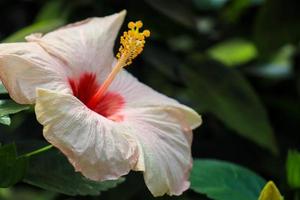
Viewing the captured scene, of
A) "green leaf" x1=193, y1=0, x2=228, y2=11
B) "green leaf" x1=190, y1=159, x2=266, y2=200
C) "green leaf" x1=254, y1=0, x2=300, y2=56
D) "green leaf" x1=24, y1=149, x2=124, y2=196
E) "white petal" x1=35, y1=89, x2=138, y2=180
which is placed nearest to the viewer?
"white petal" x1=35, y1=89, x2=138, y2=180

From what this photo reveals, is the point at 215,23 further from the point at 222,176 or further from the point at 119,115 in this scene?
the point at 119,115

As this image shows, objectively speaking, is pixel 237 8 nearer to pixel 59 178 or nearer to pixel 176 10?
pixel 176 10

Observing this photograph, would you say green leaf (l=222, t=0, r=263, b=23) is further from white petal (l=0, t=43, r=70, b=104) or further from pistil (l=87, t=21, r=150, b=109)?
white petal (l=0, t=43, r=70, b=104)

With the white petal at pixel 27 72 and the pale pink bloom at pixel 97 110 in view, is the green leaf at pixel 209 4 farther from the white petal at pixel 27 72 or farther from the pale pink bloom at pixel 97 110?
the white petal at pixel 27 72

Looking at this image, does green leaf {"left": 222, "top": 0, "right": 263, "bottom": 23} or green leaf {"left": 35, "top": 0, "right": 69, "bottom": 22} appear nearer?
green leaf {"left": 35, "top": 0, "right": 69, "bottom": 22}

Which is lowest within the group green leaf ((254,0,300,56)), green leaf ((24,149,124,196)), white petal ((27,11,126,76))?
green leaf ((24,149,124,196))

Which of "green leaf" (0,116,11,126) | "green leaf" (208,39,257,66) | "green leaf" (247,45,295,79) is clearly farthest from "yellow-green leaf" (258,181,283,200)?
"green leaf" (208,39,257,66)

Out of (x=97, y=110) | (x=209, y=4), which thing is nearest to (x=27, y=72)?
(x=97, y=110)

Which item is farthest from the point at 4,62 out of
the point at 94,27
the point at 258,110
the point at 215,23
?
the point at 215,23

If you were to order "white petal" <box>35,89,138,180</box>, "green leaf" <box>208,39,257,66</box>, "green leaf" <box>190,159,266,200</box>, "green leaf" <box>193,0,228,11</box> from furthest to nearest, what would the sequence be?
"green leaf" <box>208,39,257,66</box> < "green leaf" <box>193,0,228,11</box> < "green leaf" <box>190,159,266,200</box> < "white petal" <box>35,89,138,180</box>
